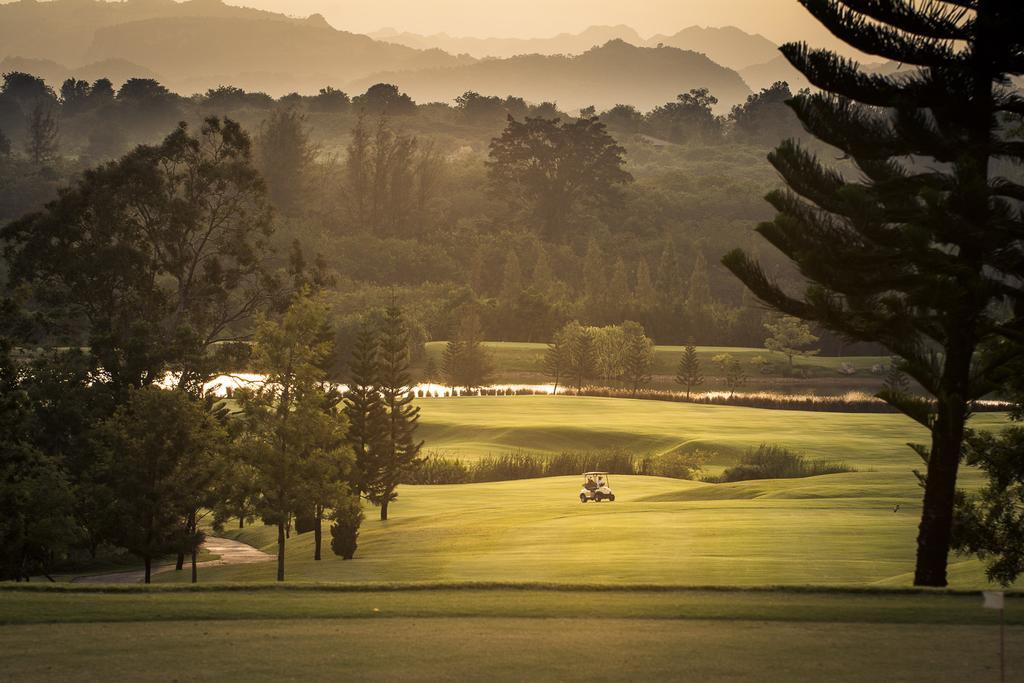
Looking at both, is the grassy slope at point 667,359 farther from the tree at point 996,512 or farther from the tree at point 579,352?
the tree at point 996,512

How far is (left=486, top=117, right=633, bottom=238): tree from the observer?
14838 centimetres

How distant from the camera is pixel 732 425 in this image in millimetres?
61188

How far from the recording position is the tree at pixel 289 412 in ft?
101

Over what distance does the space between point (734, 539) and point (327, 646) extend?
15.9m

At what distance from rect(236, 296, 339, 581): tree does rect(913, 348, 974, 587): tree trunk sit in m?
15.9

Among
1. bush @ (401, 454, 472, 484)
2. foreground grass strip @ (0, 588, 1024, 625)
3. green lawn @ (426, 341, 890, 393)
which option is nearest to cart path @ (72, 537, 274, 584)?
bush @ (401, 454, 472, 484)

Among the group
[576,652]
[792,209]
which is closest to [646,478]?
[792,209]

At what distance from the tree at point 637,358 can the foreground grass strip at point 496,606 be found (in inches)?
2562

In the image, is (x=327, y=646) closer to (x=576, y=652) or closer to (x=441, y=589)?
(x=576, y=652)

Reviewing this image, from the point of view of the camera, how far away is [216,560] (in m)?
36.4

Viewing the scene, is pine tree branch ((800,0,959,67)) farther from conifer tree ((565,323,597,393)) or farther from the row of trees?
conifer tree ((565,323,597,393))

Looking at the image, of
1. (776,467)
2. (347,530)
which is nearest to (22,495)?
(347,530)

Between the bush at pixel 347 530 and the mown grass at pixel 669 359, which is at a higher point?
the mown grass at pixel 669 359

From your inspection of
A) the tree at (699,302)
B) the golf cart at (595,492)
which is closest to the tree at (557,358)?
the tree at (699,302)
